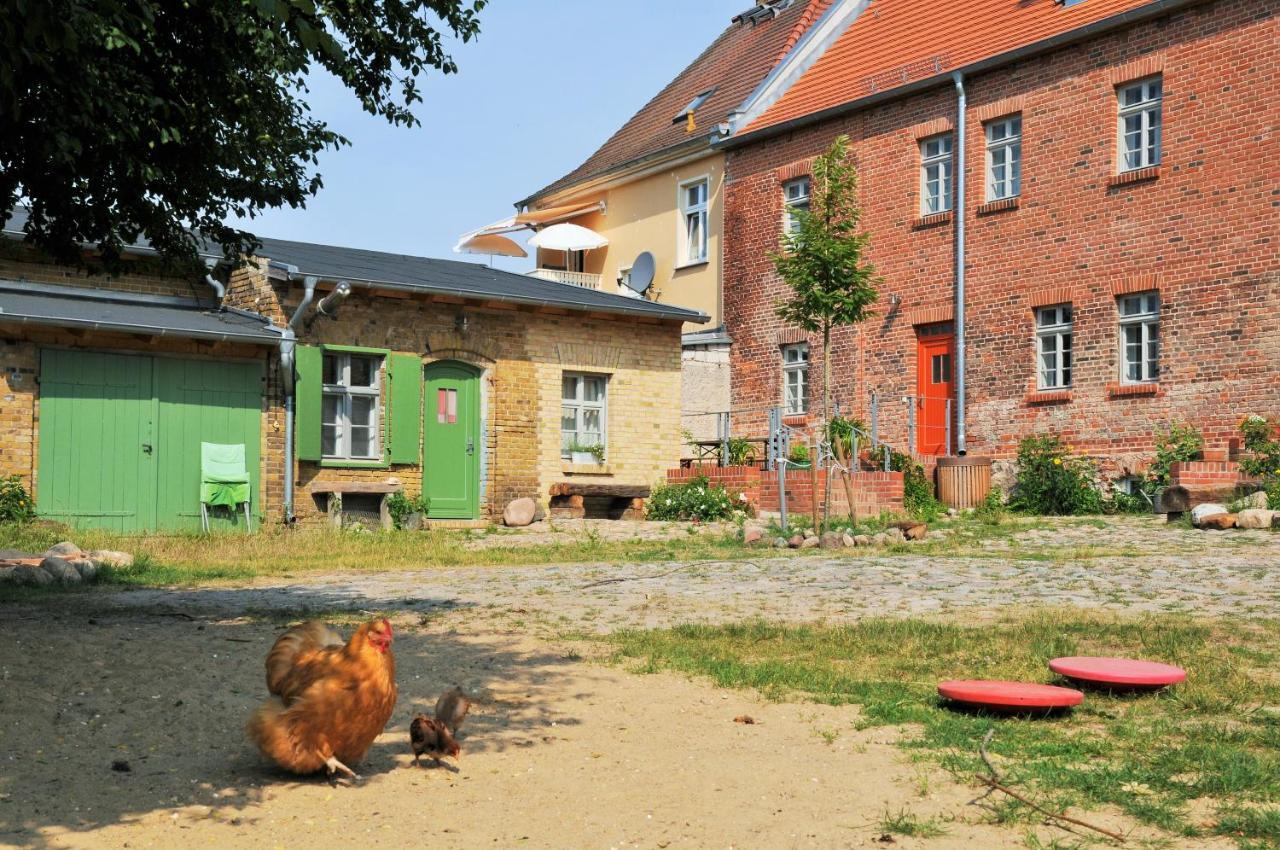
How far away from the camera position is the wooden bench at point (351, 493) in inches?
760

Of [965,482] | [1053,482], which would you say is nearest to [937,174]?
[965,482]

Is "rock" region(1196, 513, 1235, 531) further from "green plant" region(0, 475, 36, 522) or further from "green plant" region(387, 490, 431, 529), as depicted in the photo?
"green plant" region(0, 475, 36, 522)

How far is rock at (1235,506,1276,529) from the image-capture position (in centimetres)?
1581

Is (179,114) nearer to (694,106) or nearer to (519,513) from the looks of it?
(519,513)

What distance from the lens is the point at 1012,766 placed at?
5562 millimetres

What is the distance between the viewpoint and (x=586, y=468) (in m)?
22.3

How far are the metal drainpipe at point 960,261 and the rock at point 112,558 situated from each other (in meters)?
13.6

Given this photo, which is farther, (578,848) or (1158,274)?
(1158,274)

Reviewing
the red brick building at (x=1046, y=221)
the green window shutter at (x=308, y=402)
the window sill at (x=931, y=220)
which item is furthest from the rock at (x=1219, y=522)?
the green window shutter at (x=308, y=402)

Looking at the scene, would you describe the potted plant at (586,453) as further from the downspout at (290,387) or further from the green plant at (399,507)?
the downspout at (290,387)

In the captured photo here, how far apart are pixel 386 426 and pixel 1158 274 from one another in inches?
433

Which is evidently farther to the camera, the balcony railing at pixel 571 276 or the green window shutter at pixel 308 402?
the balcony railing at pixel 571 276

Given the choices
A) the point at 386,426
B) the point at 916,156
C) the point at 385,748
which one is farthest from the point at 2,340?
the point at 916,156

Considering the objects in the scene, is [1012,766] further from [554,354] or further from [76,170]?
[554,354]
